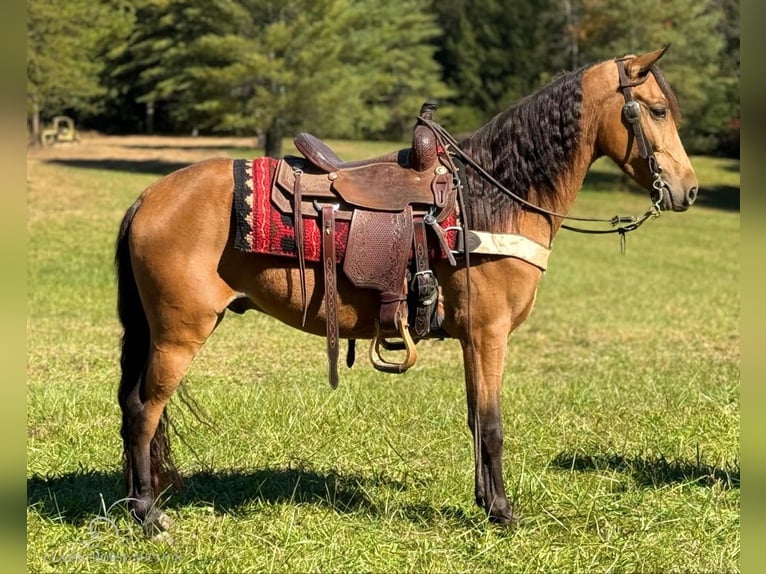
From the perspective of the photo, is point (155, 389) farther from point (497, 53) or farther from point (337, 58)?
point (497, 53)

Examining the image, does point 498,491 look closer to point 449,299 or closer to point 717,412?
point 449,299

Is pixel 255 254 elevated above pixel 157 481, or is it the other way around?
pixel 255 254

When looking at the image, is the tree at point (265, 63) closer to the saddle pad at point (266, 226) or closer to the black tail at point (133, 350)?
the black tail at point (133, 350)

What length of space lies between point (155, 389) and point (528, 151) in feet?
6.81

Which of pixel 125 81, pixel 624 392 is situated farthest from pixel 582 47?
pixel 624 392

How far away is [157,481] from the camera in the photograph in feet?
12.9

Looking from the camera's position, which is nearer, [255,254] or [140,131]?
[255,254]

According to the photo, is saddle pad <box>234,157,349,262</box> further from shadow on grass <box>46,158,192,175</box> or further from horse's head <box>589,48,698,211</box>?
shadow on grass <box>46,158,192,175</box>

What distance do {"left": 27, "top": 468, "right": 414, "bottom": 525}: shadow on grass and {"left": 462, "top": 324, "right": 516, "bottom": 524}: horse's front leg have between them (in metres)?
0.65

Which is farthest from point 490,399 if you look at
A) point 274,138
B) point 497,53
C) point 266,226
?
point 497,53

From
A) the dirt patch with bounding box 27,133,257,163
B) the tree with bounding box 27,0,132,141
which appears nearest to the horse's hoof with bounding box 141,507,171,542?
the tree with bounding box 27,0,132,141

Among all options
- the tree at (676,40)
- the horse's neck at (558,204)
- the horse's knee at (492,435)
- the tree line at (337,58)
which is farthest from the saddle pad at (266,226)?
the tree at (676,40)
